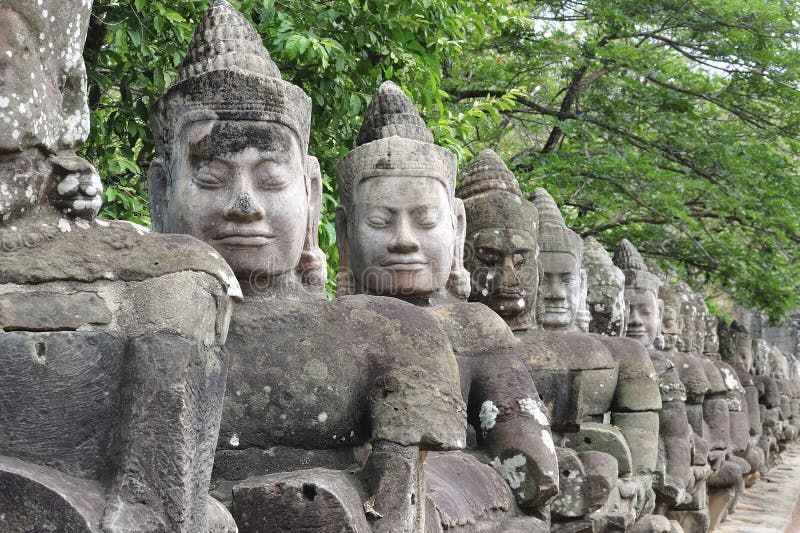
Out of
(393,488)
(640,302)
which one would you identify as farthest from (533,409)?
(640,302)

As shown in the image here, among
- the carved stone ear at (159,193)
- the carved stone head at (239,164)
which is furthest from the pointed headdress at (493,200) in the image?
the carved stone ear at (159,193)

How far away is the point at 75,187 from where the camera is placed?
265 centimetres

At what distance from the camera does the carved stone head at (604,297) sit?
8.70m

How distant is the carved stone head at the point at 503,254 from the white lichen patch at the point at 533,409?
3.94 feet

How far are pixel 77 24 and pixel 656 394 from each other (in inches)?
211

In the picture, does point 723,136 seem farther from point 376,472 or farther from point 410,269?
point 376,472

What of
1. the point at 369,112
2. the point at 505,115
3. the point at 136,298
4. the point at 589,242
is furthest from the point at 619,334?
the point at 136,298

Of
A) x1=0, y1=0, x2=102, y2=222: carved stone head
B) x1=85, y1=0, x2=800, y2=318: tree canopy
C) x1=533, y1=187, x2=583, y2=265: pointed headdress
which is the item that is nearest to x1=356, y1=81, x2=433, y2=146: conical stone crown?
x1=533, y1=187, x2=583, y2=265: pointed headdress

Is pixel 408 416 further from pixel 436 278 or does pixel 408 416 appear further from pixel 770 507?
pixel 770 507

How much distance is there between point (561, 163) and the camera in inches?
503

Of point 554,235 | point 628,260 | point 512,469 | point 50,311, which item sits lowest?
point 512,469

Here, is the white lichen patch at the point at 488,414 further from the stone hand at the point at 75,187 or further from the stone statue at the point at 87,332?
the stone hand at the point at 75,187

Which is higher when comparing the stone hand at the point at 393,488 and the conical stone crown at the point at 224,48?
the conical stone crown at the point at 224,48

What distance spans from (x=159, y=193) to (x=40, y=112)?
135 centimetres
